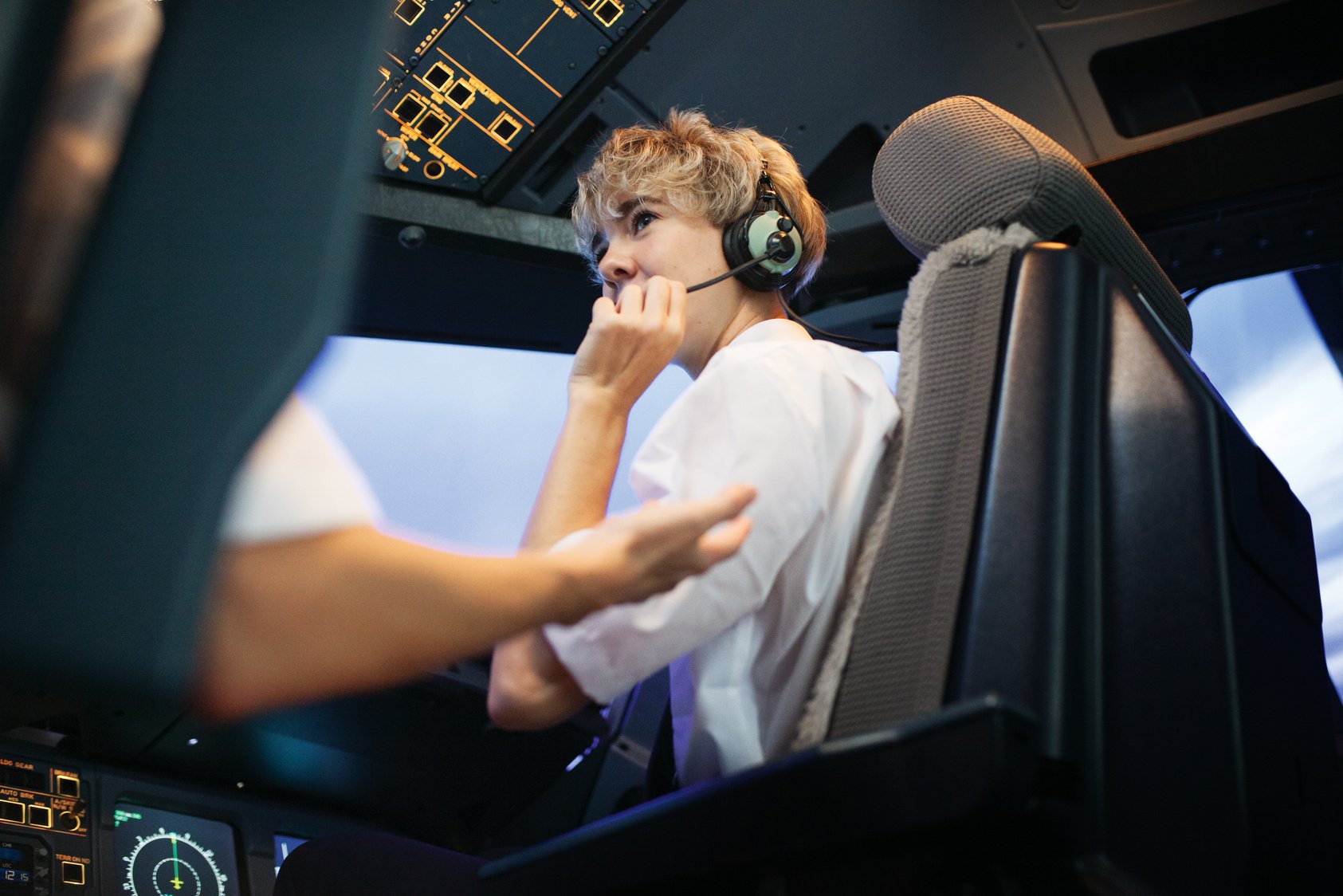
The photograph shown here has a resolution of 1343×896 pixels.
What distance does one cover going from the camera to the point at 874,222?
2.48 metres

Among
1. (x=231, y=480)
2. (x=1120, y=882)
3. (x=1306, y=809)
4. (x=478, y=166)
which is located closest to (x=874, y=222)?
(x=478, y=166)

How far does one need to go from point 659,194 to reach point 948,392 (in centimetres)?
62

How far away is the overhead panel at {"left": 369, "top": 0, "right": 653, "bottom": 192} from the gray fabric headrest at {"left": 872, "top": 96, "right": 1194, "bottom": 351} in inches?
53.7

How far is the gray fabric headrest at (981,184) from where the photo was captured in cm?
105

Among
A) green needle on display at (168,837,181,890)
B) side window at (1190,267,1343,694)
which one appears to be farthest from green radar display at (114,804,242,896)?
side window at (1190,267,1343,694)

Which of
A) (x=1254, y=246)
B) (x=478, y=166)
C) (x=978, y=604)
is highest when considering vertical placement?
(x=478, y=166)

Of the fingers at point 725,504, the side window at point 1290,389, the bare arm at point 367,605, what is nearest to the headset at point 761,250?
the fingers at point 725,504

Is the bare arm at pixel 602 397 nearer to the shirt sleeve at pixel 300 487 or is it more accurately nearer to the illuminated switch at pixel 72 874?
the shirt sleeve at pixel 300 487

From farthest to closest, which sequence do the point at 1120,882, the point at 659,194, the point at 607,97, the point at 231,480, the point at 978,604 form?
the point at 607,97 → the point at 659,194 → the point at 978,604 → the point at 1120,882 → the point at 231,480

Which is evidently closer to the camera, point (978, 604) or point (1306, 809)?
point (978, 604)

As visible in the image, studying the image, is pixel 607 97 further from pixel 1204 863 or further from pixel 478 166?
pixel 1204 863

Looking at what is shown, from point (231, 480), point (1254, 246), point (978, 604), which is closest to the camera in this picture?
point (231, 480)

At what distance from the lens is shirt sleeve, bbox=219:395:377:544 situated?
1.32 feet

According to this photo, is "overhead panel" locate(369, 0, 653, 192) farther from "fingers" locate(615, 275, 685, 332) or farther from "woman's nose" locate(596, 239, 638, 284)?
"fingers" locate(615, 275, 685, 332)
